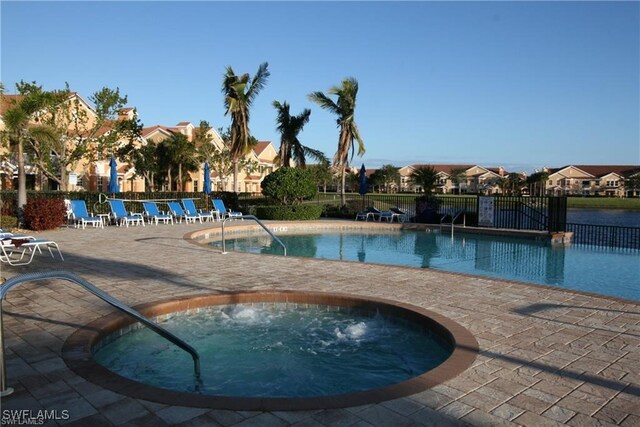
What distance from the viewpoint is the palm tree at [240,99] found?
2595 cm

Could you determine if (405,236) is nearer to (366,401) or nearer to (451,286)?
(451,286)

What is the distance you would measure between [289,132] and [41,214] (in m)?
15.9

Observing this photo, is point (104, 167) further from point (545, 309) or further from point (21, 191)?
point (545, 309)

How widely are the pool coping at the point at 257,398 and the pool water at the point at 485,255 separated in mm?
4768

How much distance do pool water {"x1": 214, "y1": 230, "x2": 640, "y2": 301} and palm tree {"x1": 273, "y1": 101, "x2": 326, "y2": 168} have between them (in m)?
11.6

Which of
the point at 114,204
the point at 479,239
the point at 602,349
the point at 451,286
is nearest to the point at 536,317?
the point at 602,349

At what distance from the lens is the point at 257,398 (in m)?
3.60

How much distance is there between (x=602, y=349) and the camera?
4781 millimetres

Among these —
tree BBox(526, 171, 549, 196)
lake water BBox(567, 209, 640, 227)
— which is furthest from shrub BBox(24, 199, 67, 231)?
tree BBox(526, 171, 549, 196)

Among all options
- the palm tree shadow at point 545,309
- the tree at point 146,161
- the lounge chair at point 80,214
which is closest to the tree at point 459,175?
the tree at point 146,161

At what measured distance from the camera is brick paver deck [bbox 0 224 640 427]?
132 inches

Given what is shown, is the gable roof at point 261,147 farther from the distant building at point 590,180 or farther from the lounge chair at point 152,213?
the distant building at point 590,180

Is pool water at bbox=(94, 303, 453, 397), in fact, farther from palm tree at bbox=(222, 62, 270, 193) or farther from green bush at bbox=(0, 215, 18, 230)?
palm tree at bbox=(222, 62, 270, 193)

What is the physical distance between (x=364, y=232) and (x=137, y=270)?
11.7 m
